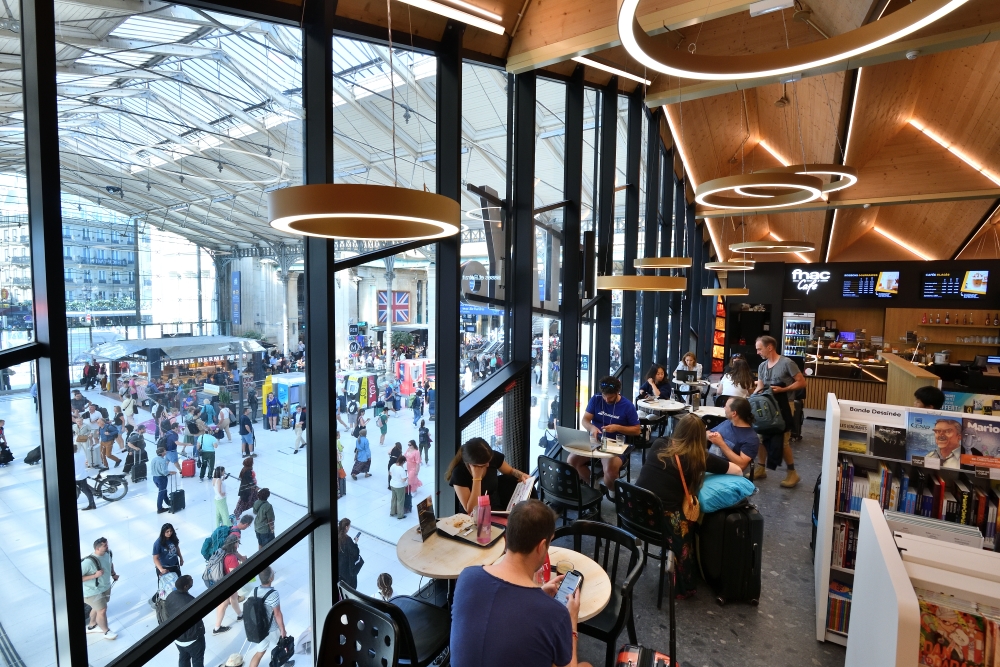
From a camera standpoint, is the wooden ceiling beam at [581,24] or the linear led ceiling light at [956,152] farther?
the linear led ceiling light at [956,152]

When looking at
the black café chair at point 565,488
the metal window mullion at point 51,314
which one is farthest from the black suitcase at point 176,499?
Answer: the black café chair at point 565,488

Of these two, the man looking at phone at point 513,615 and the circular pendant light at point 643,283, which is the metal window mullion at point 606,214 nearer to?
the circular pendant light at point 643,283

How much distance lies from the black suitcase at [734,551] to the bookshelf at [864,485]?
40cm

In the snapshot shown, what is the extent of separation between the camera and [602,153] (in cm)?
658

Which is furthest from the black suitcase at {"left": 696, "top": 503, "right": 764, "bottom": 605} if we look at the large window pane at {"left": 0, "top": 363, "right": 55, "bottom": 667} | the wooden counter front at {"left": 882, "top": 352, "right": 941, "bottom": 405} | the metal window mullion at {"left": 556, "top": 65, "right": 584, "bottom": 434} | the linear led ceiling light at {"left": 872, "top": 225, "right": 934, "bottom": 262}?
the linear led ceiling light at {"left": 872, "top": 225, "right": 934, "bottom": 262}

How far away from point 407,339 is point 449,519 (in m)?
1.26

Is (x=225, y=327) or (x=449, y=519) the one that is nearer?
(x=225, y=327)

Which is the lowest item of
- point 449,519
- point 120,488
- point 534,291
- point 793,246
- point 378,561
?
point 378,561

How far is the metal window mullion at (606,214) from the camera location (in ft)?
21.5

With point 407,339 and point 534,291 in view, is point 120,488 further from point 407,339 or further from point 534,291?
point 534,291

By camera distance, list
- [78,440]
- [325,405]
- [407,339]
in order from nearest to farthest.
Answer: [78,440] < [325,405] < [407,339]

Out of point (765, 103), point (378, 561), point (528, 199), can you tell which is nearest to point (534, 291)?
point (528, 199)

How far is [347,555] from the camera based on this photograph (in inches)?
122

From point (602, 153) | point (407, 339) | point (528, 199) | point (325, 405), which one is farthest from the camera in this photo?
point (602, 153)
